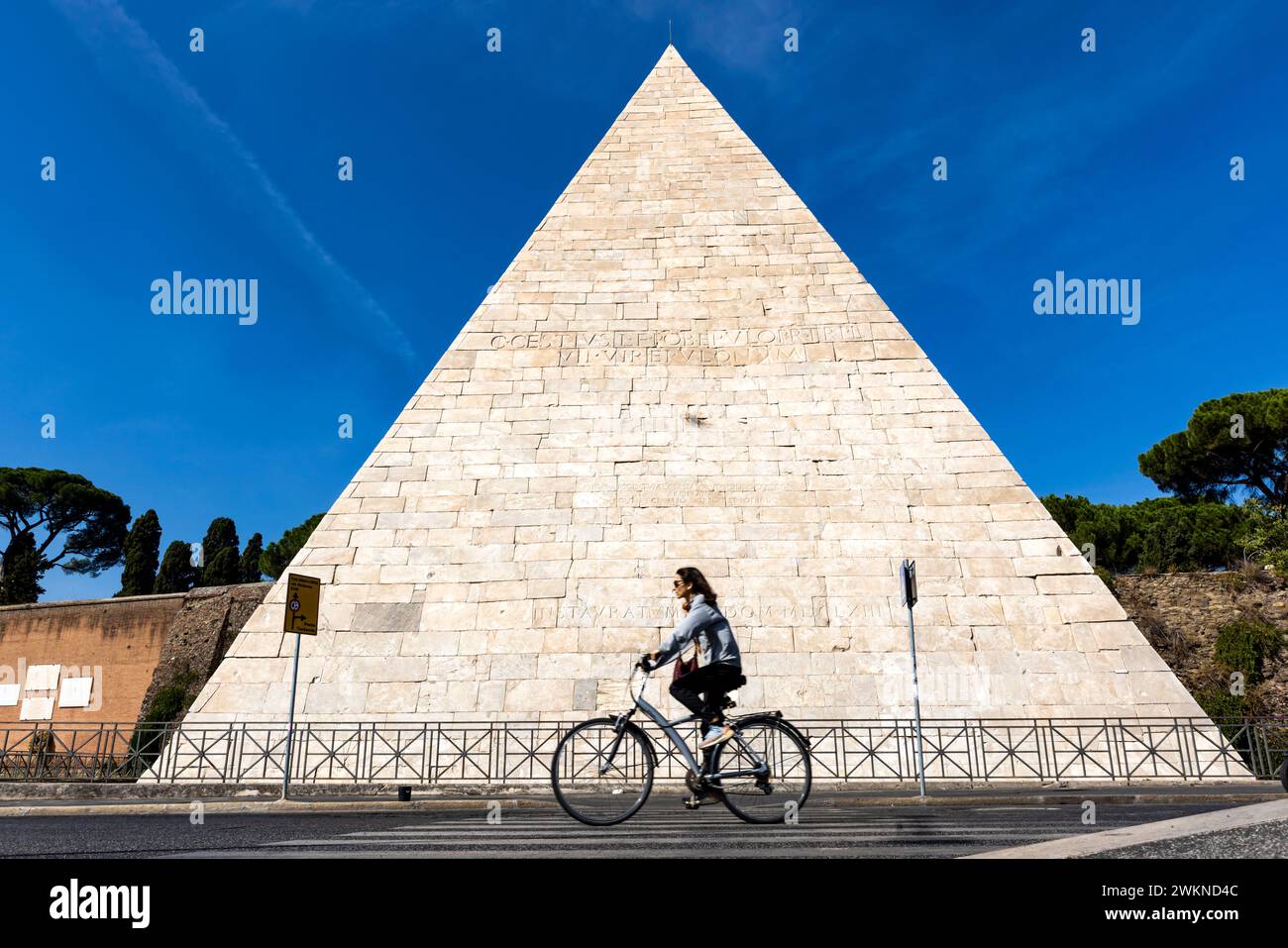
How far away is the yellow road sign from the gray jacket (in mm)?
4879

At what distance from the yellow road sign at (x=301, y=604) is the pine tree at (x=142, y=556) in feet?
101

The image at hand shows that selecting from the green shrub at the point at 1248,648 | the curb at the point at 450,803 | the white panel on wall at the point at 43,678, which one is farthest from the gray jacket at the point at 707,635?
the white panel on wall at the point at 43,678

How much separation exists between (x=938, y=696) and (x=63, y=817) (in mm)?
8584

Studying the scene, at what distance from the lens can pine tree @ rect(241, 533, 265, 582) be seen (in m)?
38.1

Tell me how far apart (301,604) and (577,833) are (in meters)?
5.14

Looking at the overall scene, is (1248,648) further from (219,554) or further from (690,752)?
(219,554)

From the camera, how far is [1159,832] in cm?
191

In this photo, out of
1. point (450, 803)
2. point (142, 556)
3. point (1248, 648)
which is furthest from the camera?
point (142, 556)

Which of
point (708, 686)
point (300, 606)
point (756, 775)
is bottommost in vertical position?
point (756, 775)

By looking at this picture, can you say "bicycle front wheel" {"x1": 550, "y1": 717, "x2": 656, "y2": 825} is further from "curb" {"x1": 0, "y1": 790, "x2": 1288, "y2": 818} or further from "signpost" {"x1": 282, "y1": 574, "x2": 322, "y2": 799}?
"signpost" {"x1": 282, "y1": 574, "x2": 322, "y2": 799}

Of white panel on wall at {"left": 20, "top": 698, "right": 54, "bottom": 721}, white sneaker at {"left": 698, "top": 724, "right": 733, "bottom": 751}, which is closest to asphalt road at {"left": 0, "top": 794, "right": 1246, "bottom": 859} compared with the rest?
white sneaker at {"left": 698, "top": 724, "right": 733, "bottom": 751}

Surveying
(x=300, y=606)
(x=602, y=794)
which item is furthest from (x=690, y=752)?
(x=300, y=606)

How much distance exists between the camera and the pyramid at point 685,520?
30.9ft

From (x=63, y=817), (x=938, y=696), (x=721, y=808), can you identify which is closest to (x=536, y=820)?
(x=721, y=808)
